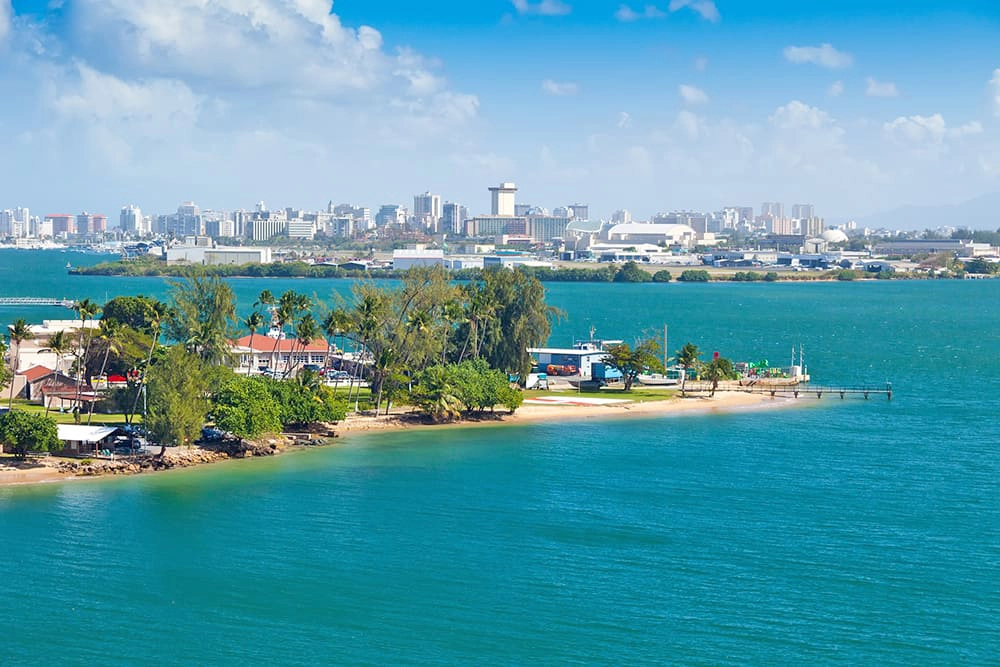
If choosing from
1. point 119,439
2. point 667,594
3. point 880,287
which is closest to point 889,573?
point 667,594

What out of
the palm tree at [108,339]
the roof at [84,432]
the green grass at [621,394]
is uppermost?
the palm tree at [108,339]

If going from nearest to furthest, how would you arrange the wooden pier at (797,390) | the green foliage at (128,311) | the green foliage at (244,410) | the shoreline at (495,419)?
the shoreline at (495,419) < the green foliage at (244,410) < the wooden pier at (797,390) < the green foliage at (128,311)

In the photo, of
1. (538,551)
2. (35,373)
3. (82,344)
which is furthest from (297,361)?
(538,551)

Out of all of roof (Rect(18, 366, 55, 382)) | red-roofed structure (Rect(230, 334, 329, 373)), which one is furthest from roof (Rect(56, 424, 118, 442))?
red-roofed structure (Rect(230, 334, 329, 373))

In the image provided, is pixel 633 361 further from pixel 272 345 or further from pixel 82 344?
pixel 82 344

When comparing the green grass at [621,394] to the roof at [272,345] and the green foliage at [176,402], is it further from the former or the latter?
the green foliage at [176,402]

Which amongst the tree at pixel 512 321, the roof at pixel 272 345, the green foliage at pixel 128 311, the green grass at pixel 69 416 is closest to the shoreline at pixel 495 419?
the tree at pixel 512 321
